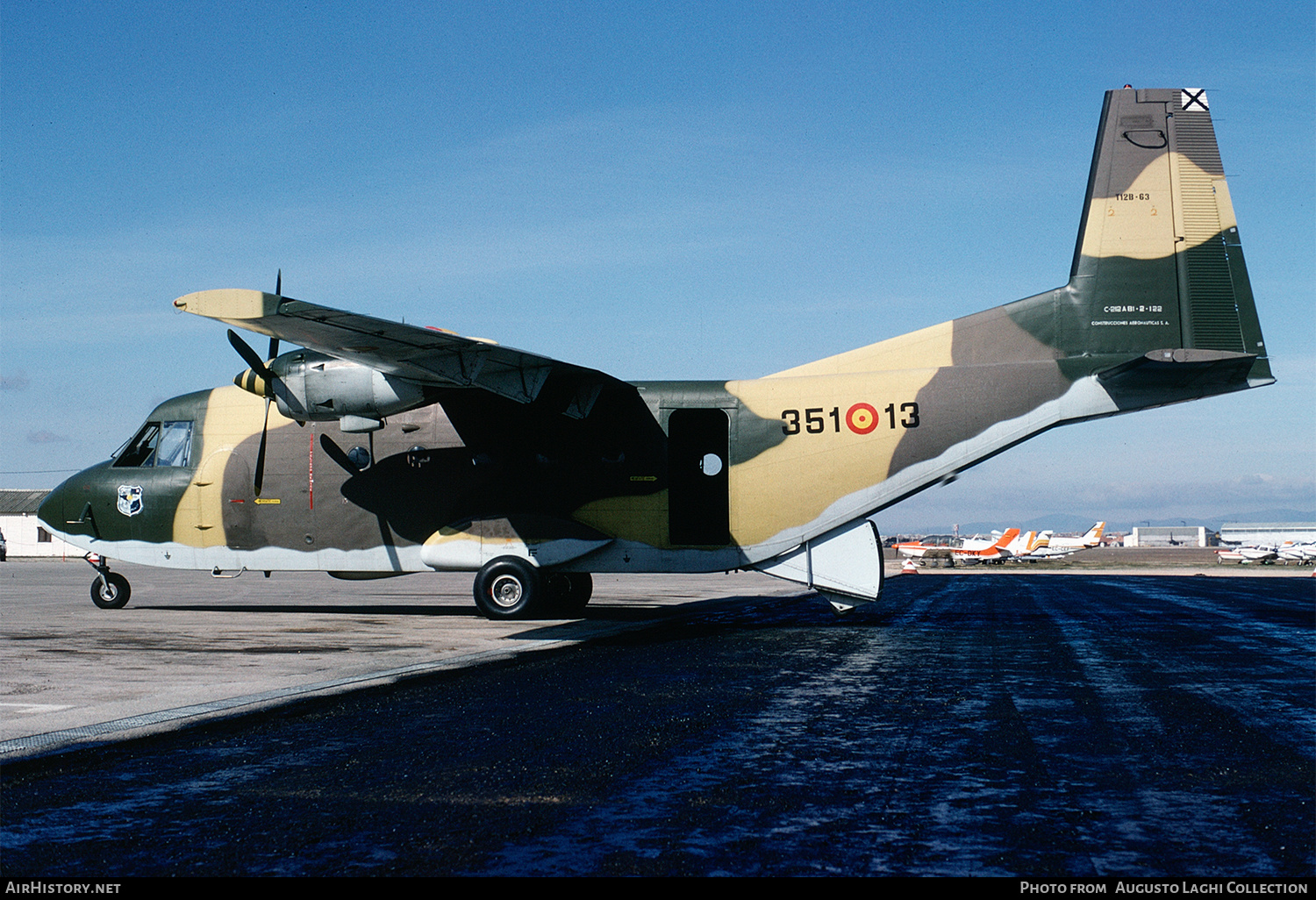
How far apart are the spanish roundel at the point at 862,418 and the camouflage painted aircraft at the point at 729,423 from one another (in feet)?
0.16

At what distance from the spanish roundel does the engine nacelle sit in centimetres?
750

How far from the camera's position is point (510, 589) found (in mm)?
18984

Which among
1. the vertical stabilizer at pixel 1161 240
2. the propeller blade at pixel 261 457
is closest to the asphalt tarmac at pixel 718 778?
the vertical stabilizer at pixel 1161 240

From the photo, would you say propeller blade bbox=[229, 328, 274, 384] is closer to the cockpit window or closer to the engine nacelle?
the engine nacelle

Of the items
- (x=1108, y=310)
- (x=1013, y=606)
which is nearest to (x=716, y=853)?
(x=1108, y=310)

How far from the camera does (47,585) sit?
32.3 meters

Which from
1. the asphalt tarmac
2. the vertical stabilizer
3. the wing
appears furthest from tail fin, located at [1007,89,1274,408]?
the wing

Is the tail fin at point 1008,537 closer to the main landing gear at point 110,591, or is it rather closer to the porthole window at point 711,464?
the porthole window at point 711,464

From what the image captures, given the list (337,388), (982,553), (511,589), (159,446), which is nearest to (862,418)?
(511,589)

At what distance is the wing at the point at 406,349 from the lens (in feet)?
44.0

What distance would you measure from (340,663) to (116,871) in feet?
27.2

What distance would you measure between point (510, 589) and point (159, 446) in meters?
8.32

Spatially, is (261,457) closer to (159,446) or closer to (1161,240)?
(159,446)

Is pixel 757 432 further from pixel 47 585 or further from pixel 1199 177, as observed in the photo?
pixel 47 585
